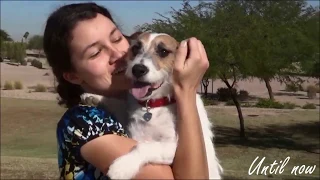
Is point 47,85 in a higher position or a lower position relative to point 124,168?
lower

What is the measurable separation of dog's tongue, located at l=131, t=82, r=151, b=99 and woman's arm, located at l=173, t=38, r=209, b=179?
45cm

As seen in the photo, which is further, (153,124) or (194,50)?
(153,124)

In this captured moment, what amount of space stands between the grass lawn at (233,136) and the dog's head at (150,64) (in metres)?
10.3

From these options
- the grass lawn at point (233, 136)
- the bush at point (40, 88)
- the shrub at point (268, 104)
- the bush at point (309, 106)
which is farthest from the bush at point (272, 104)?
the bush at point (40, 88)

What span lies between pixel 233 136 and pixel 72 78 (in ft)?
84.7

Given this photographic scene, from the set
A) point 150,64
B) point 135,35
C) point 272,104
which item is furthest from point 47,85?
point 150,64

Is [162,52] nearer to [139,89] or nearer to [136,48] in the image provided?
[136,48]

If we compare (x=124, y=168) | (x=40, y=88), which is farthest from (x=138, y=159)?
(x=40, y=88)

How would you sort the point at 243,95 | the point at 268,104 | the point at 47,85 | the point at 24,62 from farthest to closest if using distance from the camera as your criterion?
1. the point at 24,62
2. the point at 47,85
3. the point at 243,95
4. the point at 268,104

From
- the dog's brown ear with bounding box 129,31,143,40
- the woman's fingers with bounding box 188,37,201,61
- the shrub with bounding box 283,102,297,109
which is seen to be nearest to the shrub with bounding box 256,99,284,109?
the shrub with bounding box 283,102,297,109

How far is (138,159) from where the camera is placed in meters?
2.98

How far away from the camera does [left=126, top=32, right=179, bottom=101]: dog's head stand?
132 inches

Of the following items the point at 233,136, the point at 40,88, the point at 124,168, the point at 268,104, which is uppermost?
the point at 124,168

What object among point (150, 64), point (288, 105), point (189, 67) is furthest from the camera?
point (288, 105)
